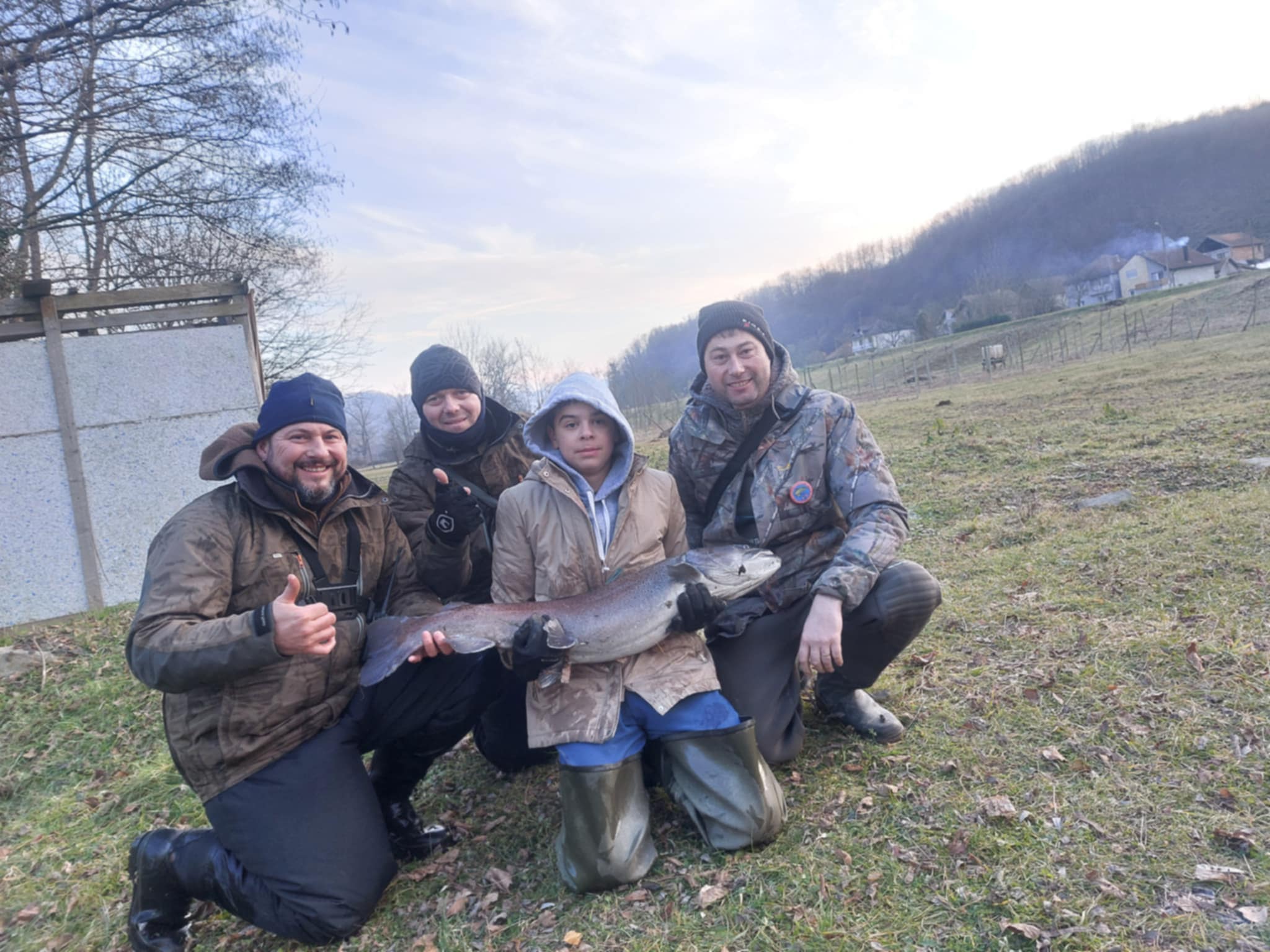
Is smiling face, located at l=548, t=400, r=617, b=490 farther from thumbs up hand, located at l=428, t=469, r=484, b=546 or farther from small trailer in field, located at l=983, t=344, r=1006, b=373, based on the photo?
small trailer in field, located at l=983, t=344, r=1006, b=373

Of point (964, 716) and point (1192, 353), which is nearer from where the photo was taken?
point (964, 716)

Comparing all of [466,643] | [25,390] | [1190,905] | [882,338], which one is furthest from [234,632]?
[882,338]

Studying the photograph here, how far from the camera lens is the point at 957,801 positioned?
3.12 m

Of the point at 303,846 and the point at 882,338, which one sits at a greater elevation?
the point at 882,338

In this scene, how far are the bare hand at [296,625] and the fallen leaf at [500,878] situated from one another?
4.32ft

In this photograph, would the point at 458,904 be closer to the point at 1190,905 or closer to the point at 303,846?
the point at 303,846

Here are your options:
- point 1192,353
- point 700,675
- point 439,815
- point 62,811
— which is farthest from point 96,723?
point 1192,353

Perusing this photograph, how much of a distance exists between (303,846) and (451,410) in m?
2.33

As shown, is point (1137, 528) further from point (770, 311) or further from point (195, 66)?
point (770, 311)

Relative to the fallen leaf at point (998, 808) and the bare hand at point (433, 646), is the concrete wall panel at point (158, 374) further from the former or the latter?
the fallen leaf at point (998, 808)

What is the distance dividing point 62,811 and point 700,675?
410 cm

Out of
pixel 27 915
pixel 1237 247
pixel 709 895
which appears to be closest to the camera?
pixel 709 895

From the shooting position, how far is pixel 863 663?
380 cm

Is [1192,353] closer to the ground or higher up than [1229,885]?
higher up
